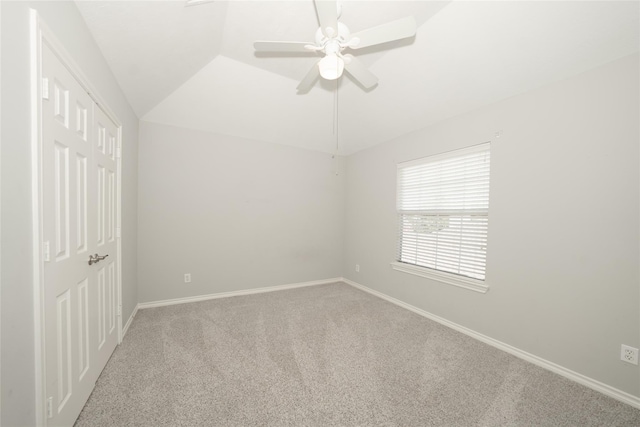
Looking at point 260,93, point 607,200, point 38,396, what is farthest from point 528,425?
point 260,93

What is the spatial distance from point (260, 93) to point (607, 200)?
3460 millimetres

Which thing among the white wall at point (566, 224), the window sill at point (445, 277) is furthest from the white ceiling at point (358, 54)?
the window sill at point (445, 277)

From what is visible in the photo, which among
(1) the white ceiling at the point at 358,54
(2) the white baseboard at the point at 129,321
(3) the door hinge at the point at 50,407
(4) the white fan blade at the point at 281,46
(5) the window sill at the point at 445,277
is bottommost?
(2) the white baseboard at the point at 129,321

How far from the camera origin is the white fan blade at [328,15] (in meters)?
1.36

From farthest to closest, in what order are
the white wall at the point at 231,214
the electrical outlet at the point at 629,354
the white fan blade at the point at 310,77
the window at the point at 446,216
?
the white wall at the point at 231,214
the window at the point at 446,216
the white fan blade at the point at 310,77
the electrical outlet at the point at 629,354

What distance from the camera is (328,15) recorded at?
143 centimetres

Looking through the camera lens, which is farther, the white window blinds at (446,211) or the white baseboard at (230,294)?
the white baseboard at (230,294)

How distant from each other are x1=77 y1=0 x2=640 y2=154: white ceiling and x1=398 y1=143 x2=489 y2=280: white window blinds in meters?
0.56

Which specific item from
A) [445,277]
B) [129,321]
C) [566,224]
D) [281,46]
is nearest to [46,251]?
[281,46]

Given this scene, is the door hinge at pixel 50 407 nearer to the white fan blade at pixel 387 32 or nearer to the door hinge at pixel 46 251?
the door hinge at pixel 46 251

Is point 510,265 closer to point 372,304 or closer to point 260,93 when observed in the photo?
point 372,304

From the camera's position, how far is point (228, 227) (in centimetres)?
371

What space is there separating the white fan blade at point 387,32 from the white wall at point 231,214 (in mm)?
2607

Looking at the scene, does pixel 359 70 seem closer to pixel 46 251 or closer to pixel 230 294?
pixel 46 251
